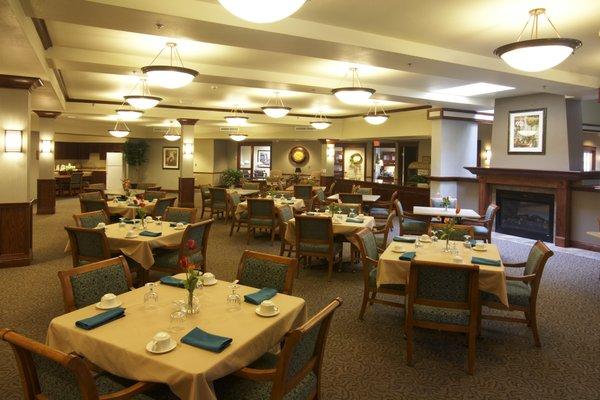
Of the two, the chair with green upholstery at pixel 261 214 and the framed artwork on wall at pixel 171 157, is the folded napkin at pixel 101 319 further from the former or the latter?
the framed artwork on wall at pixel 171 157

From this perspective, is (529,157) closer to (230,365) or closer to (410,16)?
(410,16)

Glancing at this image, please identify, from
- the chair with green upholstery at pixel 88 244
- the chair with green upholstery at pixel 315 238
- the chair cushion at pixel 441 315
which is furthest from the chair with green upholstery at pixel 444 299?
the chair with green upholstery at pixel 88 244

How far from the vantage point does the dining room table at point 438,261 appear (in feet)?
12.0

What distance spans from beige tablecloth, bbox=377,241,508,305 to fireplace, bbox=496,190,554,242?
523 centimetres

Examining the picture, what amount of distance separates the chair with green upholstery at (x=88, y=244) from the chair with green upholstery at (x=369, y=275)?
2568 mm

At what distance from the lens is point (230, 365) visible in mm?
2072

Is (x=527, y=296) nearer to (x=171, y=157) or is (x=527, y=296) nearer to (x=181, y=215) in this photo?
(x=181, y=215)

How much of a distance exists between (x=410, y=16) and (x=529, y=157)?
5847 millimetres

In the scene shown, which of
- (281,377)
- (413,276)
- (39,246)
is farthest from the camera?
(39,246)

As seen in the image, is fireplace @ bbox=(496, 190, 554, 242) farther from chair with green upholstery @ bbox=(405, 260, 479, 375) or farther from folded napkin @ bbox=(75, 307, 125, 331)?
folded napkin @ bbox=(75, 307, 125, 331)

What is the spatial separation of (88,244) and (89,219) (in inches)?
45.3

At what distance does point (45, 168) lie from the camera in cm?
1180

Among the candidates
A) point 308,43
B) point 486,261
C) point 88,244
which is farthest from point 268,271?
point 308,43

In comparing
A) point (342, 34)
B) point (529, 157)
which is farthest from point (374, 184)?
point (342, 34)
